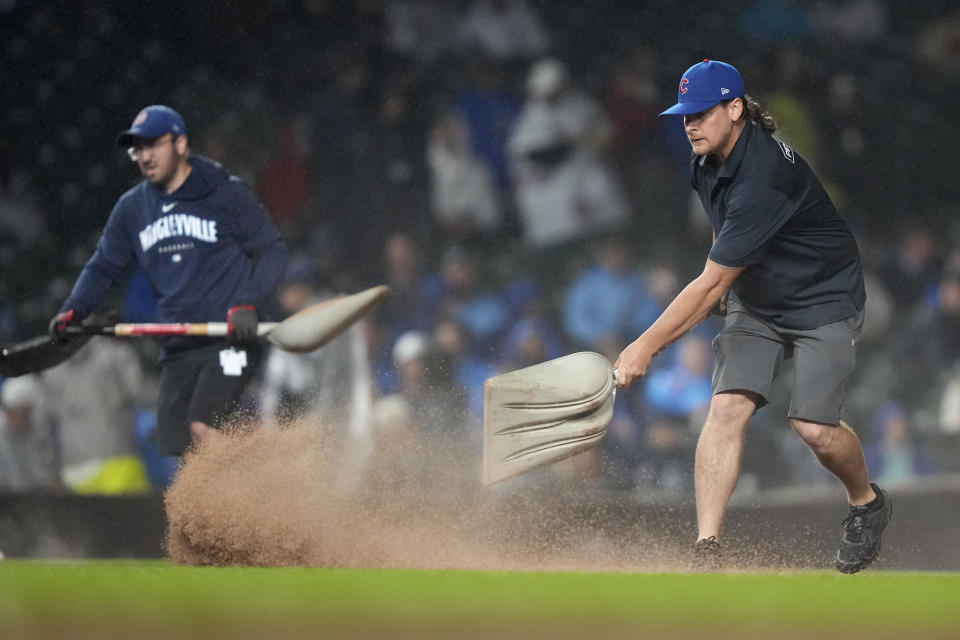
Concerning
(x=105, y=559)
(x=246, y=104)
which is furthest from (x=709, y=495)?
(x=246, y=104)

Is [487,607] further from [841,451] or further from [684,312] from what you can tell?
[841,451]

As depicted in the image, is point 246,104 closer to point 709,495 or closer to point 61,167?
point 61,167

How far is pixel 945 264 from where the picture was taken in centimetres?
907

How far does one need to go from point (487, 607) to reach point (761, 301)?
2.37m

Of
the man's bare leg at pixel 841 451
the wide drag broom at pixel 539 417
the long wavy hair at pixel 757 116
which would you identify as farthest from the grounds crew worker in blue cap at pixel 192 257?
the man's bare leg at pixel 841 451

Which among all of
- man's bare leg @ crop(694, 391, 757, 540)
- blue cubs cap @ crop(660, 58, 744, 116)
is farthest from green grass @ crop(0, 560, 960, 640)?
blue cubs cap @ crop(660, 58, 744, 116)

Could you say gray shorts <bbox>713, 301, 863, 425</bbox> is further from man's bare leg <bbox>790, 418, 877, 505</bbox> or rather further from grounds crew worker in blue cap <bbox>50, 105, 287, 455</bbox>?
grounds crew worker in blue cap <bbox>50, 105, 287, 455</bbox>

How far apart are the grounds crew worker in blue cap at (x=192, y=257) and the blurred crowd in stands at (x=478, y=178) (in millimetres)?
2240

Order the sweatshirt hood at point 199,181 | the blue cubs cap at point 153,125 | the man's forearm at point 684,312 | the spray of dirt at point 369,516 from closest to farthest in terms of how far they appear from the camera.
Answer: the man's forearm at point 684,312, the spray of dirt at point 369,516, the blue cubs cap at point 153,125, the sweatshirt hood at point 199,181

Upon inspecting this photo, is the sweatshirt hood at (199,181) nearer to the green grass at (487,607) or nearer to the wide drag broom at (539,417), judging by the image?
the wide drag broom at (539,417)

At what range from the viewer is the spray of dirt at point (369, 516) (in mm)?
5207

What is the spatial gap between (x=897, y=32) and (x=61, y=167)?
6763mm

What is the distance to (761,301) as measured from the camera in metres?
4.78

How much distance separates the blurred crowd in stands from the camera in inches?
344
